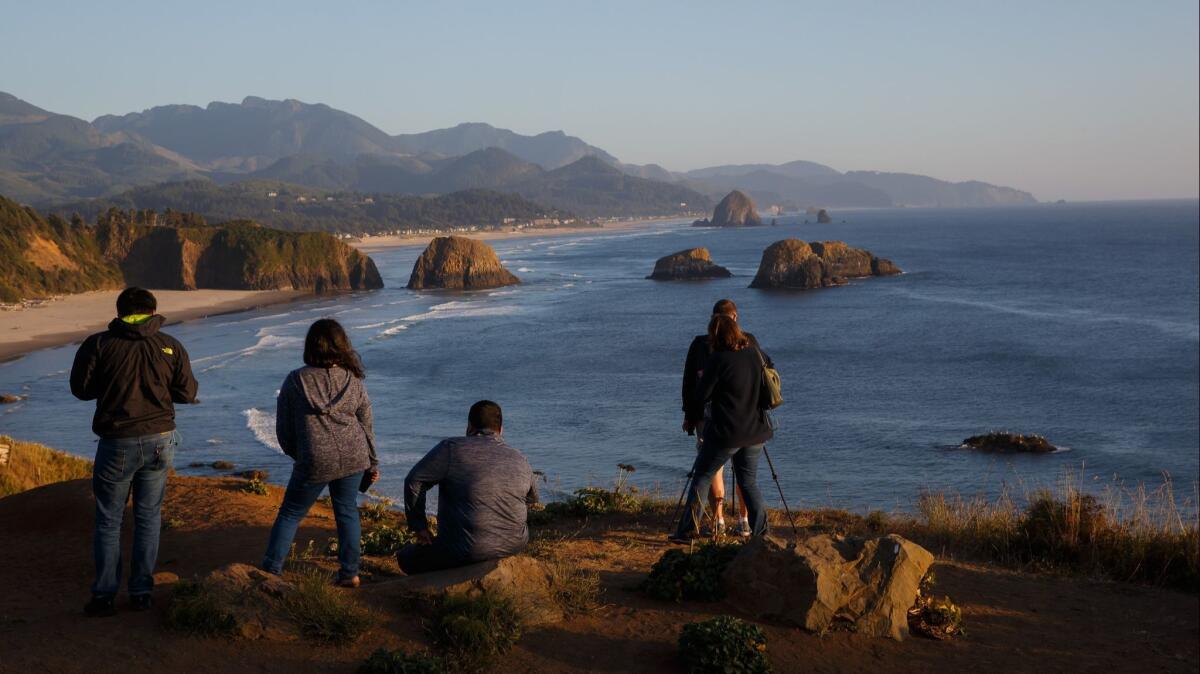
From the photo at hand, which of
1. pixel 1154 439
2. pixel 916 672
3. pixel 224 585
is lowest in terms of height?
pixel 1154 439

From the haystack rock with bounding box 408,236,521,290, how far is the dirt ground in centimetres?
8261

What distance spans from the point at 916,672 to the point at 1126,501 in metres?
18.5

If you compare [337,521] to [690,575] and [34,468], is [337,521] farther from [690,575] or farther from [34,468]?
[34,468]

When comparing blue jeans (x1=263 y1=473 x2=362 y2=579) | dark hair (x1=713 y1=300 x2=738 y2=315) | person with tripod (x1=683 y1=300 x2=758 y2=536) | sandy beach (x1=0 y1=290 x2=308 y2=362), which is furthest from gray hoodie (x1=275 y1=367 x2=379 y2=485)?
sandy beach (x1=0 y1=290 x2=308 y2=362)

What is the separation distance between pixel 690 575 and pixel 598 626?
32.4 inches

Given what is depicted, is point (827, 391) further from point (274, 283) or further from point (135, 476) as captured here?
point (274, 283)

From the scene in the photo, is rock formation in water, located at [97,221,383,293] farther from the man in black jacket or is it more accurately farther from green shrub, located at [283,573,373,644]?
green shrub, located at [283,573,373,644]

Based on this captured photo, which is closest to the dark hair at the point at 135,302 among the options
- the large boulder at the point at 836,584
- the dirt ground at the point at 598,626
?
the dirt ground at the point at 598,626

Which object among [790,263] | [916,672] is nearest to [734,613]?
[916,672]

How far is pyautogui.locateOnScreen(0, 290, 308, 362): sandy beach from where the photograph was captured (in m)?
52.2

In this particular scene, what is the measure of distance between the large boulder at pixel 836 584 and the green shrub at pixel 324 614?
257 cm

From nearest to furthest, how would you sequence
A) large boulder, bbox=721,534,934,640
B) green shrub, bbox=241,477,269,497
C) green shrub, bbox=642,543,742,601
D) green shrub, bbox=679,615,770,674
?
green shrub, bbox=679,615,770,674 < large boulder, bbox=721,534,934,640 < green shrub, bbox=642,543,742,601 < green shrub, bbox=241,477,269,497

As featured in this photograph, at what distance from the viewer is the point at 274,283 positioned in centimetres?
8862

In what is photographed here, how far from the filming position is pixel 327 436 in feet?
22.6
